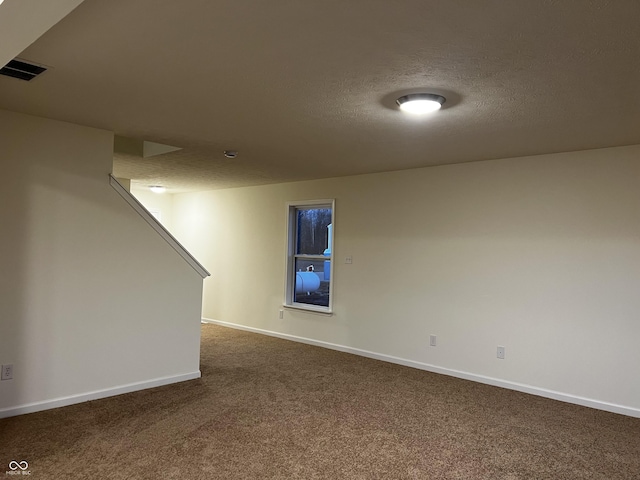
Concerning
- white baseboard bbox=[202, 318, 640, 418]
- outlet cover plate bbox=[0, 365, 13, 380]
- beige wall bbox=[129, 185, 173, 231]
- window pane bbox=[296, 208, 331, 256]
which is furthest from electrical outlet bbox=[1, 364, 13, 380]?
beige wall bbox=[129, 185, 173, 231]

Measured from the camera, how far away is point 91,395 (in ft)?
12.1

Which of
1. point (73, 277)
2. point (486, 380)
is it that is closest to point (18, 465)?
point (73, 277)

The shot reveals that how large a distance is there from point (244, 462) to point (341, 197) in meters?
3.80

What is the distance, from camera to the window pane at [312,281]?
630cm

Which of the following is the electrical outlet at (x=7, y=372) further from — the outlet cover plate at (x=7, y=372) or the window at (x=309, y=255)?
the window at (x=309, y=255)

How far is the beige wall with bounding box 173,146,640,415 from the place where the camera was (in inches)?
152

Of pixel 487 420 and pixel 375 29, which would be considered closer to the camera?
pixel 375 29

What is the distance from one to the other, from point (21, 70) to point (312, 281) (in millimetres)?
4487

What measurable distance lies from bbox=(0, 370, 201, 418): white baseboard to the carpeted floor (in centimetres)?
9

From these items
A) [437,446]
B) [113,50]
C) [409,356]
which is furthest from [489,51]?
[409,356]

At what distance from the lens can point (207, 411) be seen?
11.6 feet

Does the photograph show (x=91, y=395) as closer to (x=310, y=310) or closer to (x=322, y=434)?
(x=322, y=434)

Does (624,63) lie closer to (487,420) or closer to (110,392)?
(487,420)

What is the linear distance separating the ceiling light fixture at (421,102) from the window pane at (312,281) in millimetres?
3582
